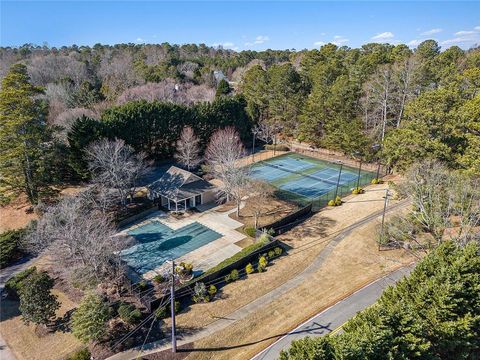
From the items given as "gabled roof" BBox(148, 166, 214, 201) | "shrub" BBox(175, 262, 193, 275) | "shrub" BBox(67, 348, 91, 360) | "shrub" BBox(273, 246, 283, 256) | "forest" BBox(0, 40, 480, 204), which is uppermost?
"forest" BBox(0, 40, 480, 204)

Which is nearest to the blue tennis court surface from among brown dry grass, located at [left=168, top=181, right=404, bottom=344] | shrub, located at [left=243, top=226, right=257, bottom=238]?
brown dry grass, located at [left=168, top=181, right=404, bottom=344]

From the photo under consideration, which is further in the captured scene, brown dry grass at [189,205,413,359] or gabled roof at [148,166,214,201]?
gabled roof at [148,166,214,201]

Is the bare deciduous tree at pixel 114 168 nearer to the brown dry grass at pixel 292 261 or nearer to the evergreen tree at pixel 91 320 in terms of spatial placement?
the evergreen tree at pixel 91 320

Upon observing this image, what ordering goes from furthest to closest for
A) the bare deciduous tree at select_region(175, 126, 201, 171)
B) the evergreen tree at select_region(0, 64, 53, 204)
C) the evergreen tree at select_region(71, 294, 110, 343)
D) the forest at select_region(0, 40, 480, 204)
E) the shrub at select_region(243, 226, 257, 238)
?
the bare deciduous tree at select_region(175, 126, 201, 171)
the forest at select_region(0, 40, 480, 204)
the evergreen tree at select_region(0, 64, 53, 204)
the shrub at select_region(243, 226, 257, 238)
the evergreen tree at select_region(71, 294, 110, 343)

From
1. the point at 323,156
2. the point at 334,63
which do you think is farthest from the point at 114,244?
the point at 334,63

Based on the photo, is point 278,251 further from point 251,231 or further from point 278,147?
point 278,147

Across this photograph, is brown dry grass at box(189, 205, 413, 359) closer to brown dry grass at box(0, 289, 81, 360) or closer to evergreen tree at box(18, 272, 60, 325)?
brown dry grass at box(0, 289, 81, 360)

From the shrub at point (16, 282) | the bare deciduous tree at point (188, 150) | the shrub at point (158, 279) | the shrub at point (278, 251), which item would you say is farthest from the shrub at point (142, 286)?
the bare deciduous tree at point (188, 150)

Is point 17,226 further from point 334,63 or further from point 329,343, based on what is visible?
point 334,63
